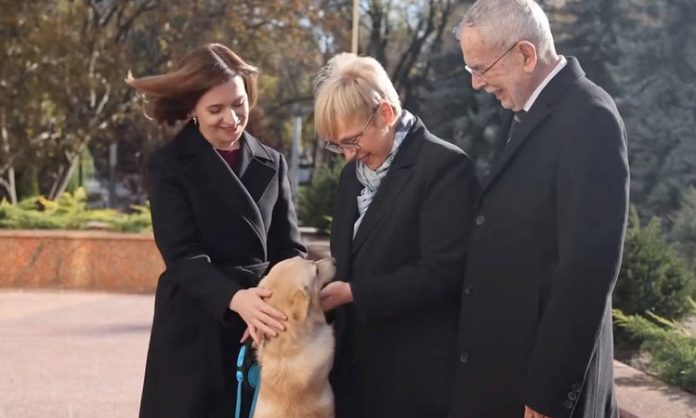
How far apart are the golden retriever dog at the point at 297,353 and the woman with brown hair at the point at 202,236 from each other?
6cm

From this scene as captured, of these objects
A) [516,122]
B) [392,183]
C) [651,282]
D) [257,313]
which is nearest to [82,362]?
[651,282]

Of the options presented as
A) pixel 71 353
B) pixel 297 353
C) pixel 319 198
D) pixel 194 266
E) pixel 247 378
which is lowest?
pixel 71 353

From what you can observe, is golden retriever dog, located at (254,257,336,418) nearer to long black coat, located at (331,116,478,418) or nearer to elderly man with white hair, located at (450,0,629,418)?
long black coat, located at (331,116,478,418)

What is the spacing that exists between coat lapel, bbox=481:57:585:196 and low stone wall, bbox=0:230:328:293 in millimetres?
11396

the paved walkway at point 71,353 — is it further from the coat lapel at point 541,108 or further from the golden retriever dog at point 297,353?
the coat lapel at point 541,108

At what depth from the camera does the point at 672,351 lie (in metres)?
6.79

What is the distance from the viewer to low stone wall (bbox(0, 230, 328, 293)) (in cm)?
1450

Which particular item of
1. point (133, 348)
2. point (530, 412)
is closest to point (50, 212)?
point (133, 348)

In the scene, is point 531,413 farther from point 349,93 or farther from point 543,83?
point 349,93

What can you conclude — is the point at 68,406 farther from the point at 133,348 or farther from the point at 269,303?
the point at 269,303

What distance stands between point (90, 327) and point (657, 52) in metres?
12.9

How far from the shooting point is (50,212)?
672 inches

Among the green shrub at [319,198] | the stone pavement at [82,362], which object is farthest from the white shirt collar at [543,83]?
the green shrub at [319,198]

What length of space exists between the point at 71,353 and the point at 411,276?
712 centimetres
